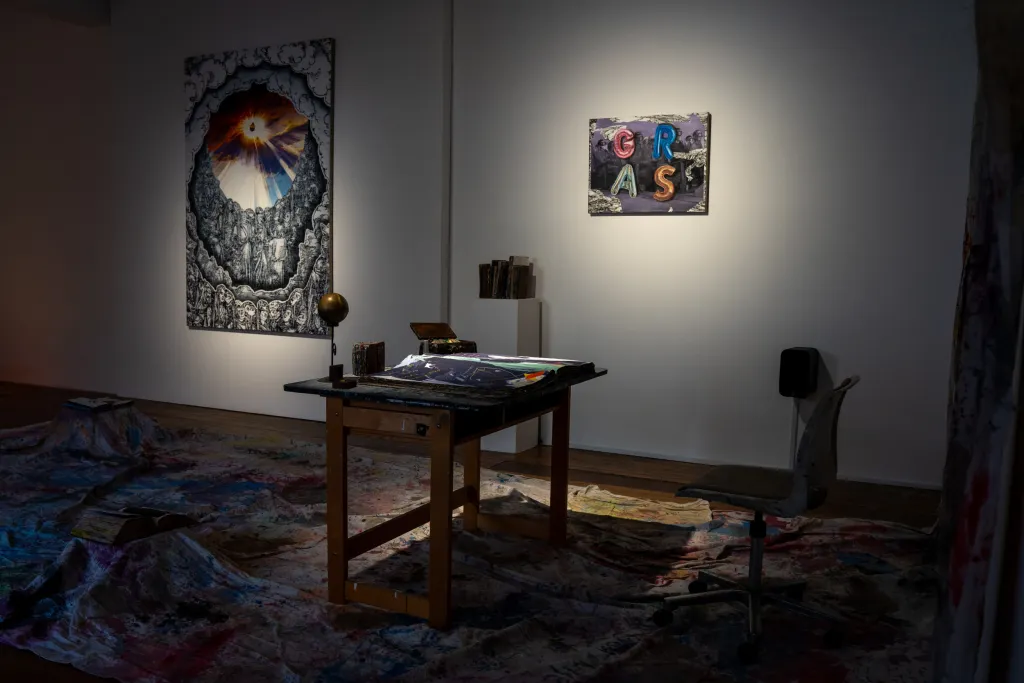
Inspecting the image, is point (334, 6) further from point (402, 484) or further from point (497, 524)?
point (497, 524)

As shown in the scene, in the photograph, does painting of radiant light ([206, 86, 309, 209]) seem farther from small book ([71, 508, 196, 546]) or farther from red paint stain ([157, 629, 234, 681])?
red paint stain ([157, 629, 234, 681])

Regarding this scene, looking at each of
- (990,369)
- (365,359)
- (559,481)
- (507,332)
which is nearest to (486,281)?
(507,332)

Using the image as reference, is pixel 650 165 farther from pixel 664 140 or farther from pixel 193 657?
pixel 193 657

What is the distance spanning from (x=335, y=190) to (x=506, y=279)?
5.67ft

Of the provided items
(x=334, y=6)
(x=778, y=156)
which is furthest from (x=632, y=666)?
(x=334, y=6)

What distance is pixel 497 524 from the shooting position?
3.83m

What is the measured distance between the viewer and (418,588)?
3.16m

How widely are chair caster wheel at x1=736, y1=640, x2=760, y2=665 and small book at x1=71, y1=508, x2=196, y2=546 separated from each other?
222cm

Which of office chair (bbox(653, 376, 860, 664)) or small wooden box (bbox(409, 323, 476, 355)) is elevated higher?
small wooden box (bbox(409, 323, 476, 355))

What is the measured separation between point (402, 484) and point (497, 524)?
3.23 feet

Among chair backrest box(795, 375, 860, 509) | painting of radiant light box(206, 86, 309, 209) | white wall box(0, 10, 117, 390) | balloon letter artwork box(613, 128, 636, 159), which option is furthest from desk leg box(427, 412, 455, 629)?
white wall box(0, 10, 117, 390)

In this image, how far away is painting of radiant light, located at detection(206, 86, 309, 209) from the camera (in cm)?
653

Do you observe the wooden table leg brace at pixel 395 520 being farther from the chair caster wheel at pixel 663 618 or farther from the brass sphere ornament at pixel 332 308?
the chair caster wheel at pixel 663 618

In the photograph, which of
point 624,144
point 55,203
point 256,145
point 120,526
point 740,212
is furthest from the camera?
point 55,203
